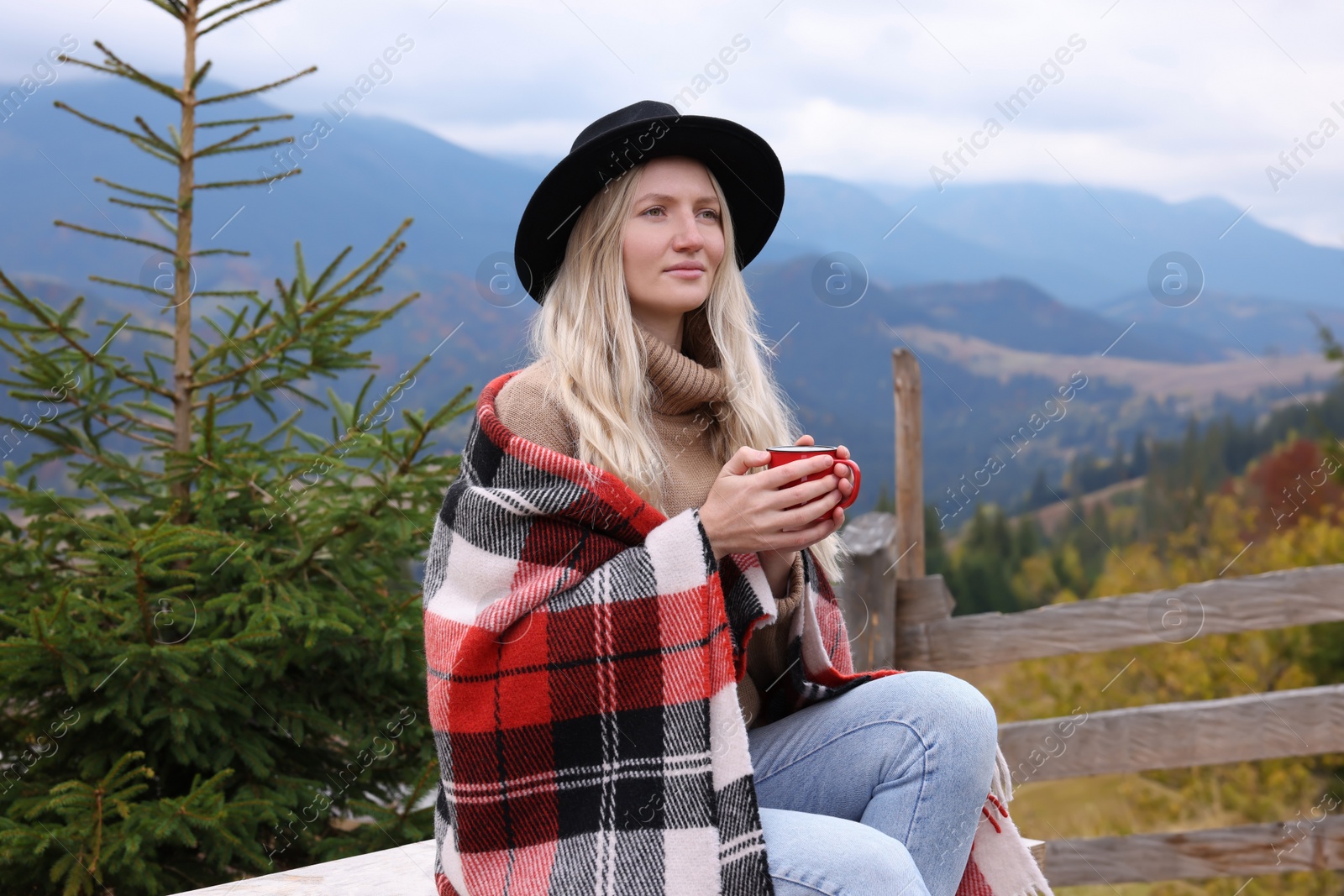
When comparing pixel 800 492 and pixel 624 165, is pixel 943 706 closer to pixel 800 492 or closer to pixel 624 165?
pixel 800 492

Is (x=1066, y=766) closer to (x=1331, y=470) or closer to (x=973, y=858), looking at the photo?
(x=973, y=858)

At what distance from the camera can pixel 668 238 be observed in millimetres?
1753

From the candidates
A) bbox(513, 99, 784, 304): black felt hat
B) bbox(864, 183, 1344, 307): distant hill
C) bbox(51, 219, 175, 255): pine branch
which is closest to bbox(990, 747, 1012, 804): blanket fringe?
bbox(513, 99, 784, 304): black felt hat

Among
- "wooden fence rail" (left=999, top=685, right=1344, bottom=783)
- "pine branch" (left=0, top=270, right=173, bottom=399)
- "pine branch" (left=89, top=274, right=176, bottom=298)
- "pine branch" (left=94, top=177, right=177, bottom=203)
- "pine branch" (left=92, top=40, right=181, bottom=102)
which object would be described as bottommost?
"wooden fence rail" (left=999, top=685, right=1344, bottom=783)

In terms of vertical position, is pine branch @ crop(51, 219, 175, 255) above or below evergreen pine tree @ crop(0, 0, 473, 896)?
above

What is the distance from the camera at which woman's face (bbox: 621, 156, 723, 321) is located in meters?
1.74

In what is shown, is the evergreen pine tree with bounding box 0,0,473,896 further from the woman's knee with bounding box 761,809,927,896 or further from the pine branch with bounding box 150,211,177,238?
the woman's knee with bounding box 761,809,927,896

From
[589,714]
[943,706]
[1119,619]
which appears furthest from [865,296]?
[589,714]

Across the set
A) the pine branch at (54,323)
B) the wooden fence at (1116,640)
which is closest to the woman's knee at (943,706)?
the wooden fence at (1116,640)

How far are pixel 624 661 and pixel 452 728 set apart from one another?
263mm

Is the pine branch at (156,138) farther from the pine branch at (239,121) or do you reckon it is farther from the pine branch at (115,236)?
the pine branch at (115,236)

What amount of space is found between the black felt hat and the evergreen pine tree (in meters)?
0.73

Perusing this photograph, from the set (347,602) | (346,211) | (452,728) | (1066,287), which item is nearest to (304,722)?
(347,602)

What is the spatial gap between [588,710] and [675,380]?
24.7 inches
